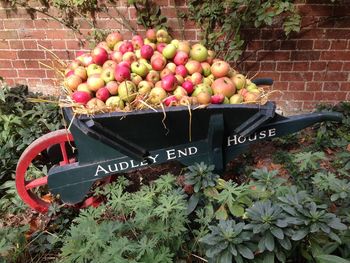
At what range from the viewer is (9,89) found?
12.0 ft

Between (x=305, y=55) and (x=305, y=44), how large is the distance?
4.7 inches

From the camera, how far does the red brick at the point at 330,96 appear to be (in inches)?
155

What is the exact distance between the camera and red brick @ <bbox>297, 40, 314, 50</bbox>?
3.65 metres

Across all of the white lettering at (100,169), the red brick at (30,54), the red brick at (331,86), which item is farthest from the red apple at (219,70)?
the red brick at (30,54)

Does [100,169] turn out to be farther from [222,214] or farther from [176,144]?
[222,214]

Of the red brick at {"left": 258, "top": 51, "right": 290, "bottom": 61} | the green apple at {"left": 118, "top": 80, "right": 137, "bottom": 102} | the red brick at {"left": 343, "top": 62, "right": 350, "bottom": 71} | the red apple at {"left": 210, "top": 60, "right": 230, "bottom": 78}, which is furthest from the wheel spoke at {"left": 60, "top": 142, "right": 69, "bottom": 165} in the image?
the red brick at {"left": 343, "top": 62, "right": 350, "bottom": 71}

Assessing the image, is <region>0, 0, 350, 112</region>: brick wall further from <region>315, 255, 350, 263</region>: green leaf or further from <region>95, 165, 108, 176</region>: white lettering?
<region>315, 255, 350, 263</region>: green leaf

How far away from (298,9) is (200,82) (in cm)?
174

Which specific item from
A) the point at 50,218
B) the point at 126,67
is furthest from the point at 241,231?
the point at 50,218

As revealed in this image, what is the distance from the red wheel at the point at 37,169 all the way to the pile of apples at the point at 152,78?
0.48m

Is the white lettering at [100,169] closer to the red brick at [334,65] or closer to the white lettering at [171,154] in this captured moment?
the white lettering at [171,154]

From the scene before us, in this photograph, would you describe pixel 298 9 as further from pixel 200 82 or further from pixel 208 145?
pixel 208 145

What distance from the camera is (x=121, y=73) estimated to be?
223 centimetres

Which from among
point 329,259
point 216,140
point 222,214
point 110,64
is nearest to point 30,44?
point 110,64
